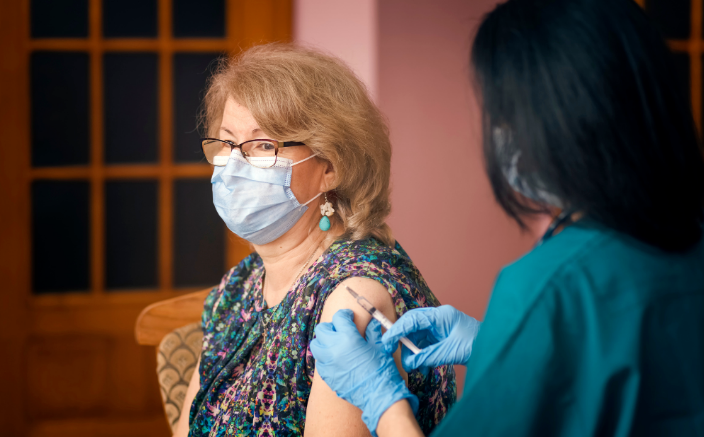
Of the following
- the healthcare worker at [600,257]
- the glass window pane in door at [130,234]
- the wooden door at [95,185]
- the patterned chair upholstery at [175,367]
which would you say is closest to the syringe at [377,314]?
the healthcare worker at [600,257]

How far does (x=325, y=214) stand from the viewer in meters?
1.30

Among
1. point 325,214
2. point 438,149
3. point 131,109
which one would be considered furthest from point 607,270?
point 131,109

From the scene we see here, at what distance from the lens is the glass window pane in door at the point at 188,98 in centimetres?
256

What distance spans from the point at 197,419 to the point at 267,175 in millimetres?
582

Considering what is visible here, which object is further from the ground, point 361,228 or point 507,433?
point 361,228

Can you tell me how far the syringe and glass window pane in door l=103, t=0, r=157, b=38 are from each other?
205 centimetres

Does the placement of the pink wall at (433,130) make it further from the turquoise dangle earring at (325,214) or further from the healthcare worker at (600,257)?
the healthcare worker at (600,257)

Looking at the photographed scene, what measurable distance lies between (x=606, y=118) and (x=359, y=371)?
0.51 metres

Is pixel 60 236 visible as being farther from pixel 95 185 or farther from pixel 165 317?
pixel 165 317

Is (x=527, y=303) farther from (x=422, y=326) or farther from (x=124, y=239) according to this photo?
(x=124, y=239)

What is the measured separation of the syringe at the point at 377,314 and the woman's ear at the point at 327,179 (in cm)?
35

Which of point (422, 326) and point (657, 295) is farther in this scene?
point (422, 326)

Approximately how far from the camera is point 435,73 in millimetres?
2039

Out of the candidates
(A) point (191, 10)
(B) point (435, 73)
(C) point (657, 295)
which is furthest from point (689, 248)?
(A) point (191, 10)
